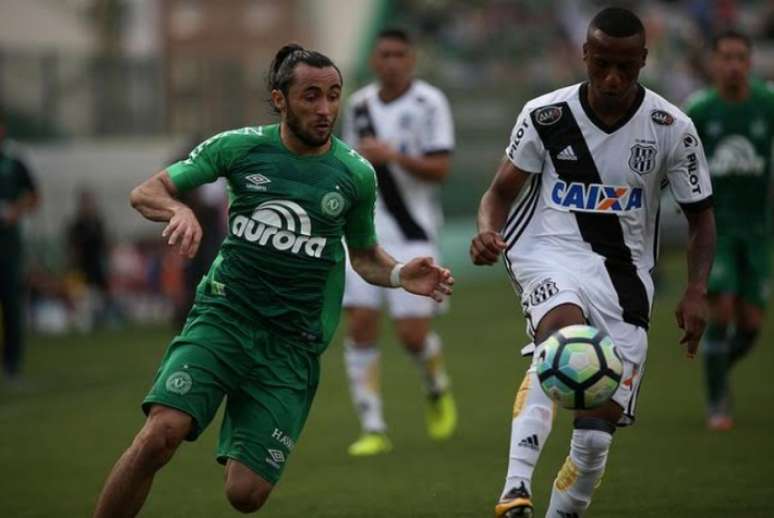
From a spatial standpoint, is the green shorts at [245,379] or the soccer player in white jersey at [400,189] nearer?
the green shorts at [245,379]

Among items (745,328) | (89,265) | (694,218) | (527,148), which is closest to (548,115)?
(527,148)

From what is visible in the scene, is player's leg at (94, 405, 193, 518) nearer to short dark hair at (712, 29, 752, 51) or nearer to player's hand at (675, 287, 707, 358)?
player's hand at (675, 287, 707, 358)

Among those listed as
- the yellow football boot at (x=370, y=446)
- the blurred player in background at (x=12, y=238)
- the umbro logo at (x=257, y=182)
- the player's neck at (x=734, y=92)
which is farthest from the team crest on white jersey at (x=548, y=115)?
the blurred player in background at (x=12, y=238)

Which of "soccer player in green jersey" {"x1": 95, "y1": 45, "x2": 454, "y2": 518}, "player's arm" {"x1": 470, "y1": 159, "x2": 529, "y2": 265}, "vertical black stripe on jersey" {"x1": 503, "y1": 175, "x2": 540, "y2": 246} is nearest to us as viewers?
"soccer player in green jersey" {"x1": 95, "y1": 45, "x2": 454, "y2": 518}

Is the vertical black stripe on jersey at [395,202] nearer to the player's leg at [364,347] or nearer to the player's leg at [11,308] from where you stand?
the player's leg at [364,347]

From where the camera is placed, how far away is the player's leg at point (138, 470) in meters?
6.48

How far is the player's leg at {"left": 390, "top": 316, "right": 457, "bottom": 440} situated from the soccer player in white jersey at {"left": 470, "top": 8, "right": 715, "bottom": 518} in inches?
170

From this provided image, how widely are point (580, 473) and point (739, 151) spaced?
17.0 ft

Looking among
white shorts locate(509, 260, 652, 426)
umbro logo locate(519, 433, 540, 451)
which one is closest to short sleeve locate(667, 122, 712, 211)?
white shorts locate(509, 260, 652, 426)

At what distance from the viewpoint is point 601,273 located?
A: 7074mm

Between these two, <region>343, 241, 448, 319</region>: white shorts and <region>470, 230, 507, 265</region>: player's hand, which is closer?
<region>470, 230, 507, 265</region>: player's hand

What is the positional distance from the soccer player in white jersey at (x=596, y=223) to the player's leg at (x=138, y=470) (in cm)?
154

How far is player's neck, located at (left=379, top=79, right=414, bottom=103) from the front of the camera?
11.7m

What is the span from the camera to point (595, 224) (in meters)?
7.13
